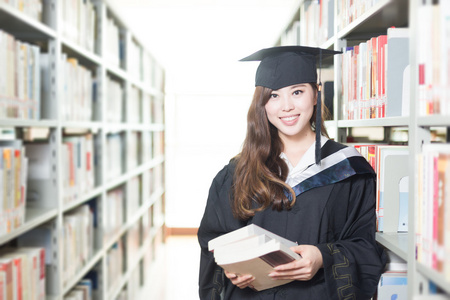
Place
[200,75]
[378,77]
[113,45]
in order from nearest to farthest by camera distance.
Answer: [378,77]
[113,45]
[200,75]

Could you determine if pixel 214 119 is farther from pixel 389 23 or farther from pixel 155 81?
pixel 389 23

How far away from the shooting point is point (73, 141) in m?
2.40

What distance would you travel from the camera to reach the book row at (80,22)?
7.41ft

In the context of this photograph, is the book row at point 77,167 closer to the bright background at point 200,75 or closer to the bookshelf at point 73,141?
the bookshelf at point 73,141

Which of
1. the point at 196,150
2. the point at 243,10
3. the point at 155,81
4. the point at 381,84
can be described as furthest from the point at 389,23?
the point at 196,150

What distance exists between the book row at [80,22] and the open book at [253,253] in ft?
4.59

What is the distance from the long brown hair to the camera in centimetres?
164

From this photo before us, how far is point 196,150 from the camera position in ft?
19.8

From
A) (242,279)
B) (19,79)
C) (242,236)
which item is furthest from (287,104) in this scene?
(19,79)

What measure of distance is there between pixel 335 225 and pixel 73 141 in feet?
4.76

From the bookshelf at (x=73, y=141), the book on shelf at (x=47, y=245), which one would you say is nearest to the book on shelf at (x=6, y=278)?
the bookshelf at (x=73, y=141)

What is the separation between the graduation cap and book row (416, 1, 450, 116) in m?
0.53

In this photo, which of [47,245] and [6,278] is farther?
[47,245]

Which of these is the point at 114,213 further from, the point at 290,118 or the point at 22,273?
the point at 290,118
